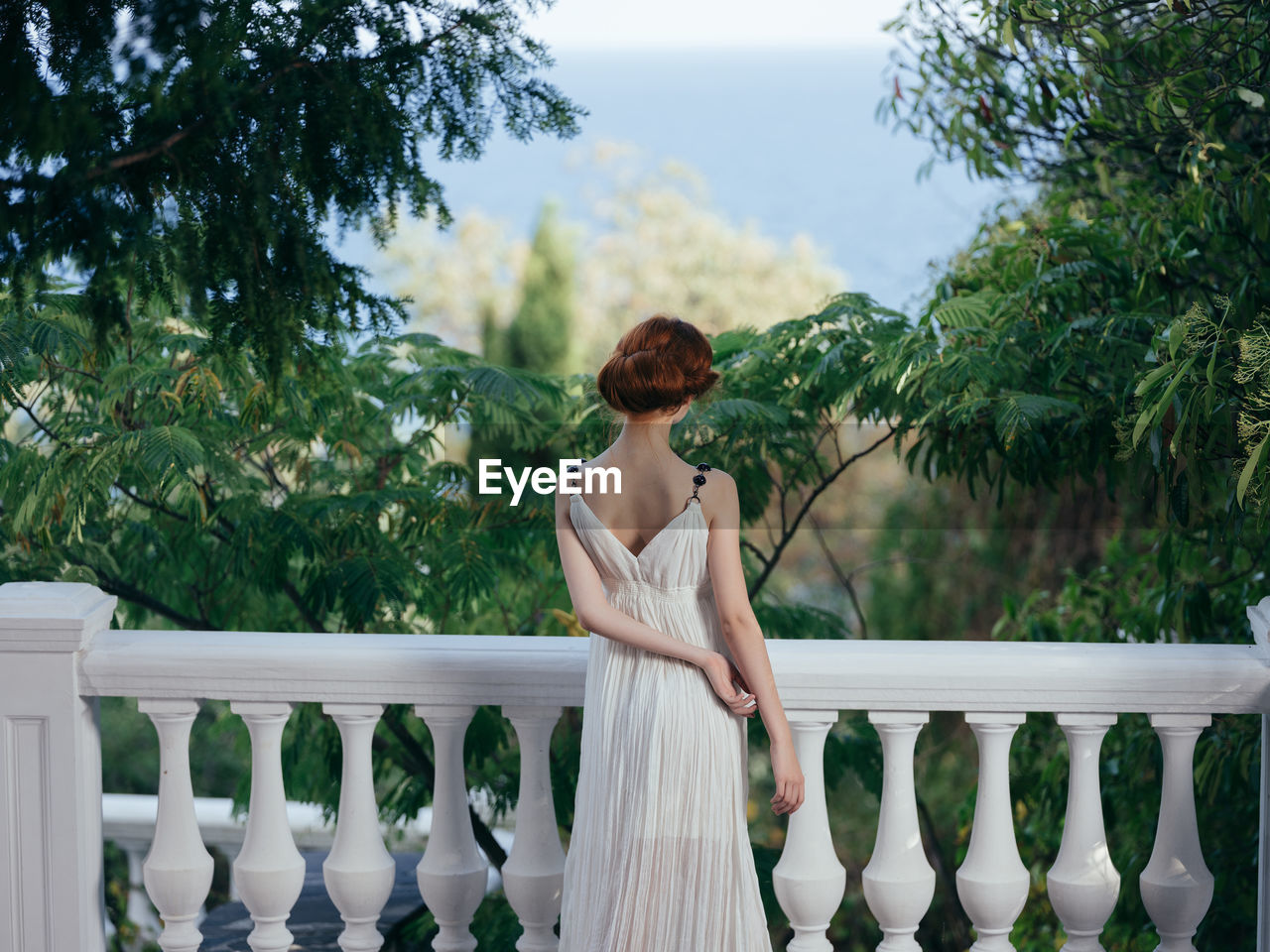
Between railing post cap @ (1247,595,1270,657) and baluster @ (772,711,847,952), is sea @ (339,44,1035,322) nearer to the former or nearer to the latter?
railing post cap @ (1247,595,1270,657)

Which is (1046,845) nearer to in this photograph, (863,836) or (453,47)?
(453,47)

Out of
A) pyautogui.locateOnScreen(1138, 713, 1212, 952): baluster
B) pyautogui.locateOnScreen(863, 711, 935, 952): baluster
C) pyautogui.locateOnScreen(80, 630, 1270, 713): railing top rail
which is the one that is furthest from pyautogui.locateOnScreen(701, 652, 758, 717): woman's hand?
pyautogui.locateOnScreen(1138, 713, 1212, 952): baluster

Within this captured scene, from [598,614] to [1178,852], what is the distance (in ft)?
3.19

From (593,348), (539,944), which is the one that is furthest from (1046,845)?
(593,348)

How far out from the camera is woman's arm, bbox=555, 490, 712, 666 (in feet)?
5.01

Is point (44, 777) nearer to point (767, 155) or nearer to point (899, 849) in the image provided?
point (899, 849)

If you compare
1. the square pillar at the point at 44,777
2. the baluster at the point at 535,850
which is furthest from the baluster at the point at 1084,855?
the square pillar at the point at 44,777

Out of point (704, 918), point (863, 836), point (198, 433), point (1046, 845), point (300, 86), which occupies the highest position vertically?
point (300, 86)

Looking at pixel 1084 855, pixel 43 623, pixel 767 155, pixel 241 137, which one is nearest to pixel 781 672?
pixel 1084 855

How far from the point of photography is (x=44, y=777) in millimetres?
1754

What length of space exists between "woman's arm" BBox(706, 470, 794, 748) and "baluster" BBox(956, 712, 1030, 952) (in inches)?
14.9

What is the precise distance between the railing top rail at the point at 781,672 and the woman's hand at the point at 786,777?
0.15 m

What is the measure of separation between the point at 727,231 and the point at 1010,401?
9745mm

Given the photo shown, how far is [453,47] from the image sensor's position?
88.4 inches
